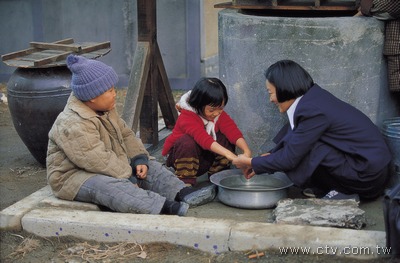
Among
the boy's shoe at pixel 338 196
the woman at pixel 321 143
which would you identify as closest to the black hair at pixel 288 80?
the woman at pixel 321 143

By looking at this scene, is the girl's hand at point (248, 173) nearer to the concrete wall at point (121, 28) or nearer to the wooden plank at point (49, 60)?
the wooden plank at point (49, 60)

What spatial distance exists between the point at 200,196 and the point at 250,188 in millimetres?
384

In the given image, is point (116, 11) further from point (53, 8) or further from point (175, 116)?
point (175, 116)

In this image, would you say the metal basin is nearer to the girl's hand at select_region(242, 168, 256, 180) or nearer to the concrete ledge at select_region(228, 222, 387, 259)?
the girl's hand at select_region(242, 168, 256, 180)

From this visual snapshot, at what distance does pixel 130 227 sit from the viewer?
4398 mm

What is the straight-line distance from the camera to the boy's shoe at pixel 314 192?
510cm

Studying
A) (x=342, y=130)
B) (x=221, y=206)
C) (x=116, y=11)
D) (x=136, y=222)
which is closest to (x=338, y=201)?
(x=342, y=130)

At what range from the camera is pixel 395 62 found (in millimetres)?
5402

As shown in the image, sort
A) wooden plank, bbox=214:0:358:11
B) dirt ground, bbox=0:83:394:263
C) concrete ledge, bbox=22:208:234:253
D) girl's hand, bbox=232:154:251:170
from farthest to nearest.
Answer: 1. wooden plank, bbox=214:0:358:11
2. girl's hand, bbox=232:154:251:170
3. concrete ledge, bbox=22:208:234:253
4. dirt ground, bbox=0:83:394:263

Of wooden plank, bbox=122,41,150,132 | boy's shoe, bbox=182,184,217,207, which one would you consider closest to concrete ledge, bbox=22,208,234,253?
boy's shoe, bbox=182,184,217,207

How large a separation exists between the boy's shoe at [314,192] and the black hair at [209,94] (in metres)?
0.86

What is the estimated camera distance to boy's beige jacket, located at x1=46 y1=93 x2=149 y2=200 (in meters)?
4.70

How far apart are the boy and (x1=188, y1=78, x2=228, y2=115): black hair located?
633 millimetres

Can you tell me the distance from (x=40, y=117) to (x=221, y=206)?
1868 millimetres
